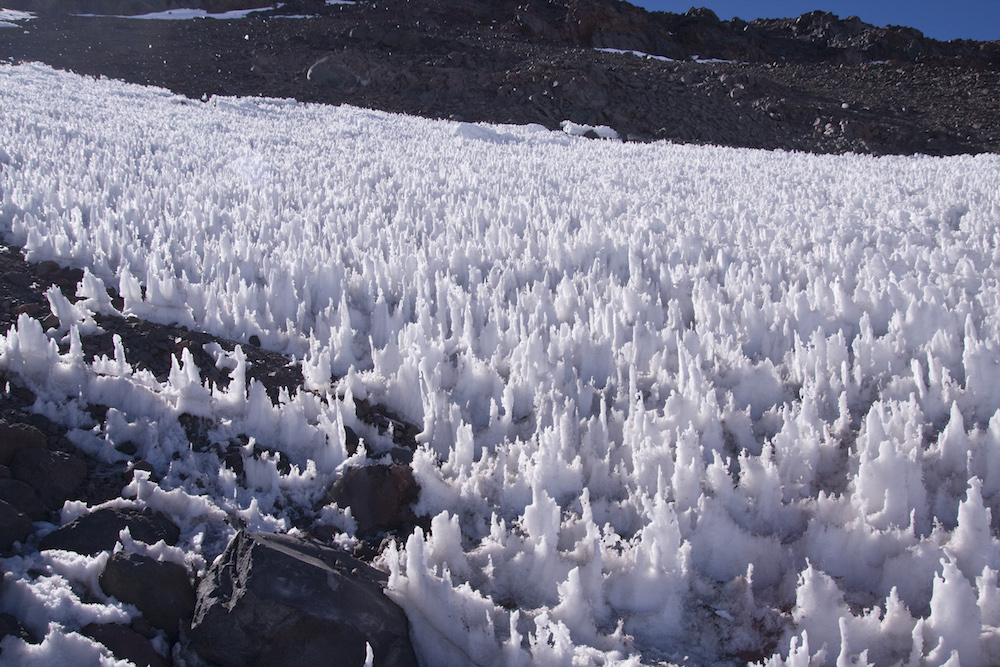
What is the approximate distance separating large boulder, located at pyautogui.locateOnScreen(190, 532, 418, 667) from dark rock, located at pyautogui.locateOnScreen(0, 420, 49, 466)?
0.97 m

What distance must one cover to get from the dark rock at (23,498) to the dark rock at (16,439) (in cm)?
19

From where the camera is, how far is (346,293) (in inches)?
175

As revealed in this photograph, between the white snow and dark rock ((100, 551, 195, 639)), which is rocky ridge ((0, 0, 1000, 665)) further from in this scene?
the white snow

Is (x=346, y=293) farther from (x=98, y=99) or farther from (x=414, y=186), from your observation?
(x=98, y=99)

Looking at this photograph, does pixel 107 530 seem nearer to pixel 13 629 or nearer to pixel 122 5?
pixel 13 629

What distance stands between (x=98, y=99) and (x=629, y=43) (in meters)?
33.9

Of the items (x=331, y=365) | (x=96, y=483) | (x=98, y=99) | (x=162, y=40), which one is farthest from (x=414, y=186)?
(x=162, y=40)

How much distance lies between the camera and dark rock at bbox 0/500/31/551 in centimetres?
201

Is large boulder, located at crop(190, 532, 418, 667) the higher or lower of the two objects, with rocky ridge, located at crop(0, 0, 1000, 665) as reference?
lower

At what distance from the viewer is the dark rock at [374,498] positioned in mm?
2480

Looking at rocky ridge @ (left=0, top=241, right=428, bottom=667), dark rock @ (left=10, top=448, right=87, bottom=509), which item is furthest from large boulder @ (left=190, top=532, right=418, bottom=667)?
dark rock @ (left=10, top=448, right=87, bottom=509)

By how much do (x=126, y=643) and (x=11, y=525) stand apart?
620 millimetres

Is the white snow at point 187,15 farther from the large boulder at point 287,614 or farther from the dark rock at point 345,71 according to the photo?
the large boulder at point 287,614

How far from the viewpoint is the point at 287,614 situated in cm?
A: 187
